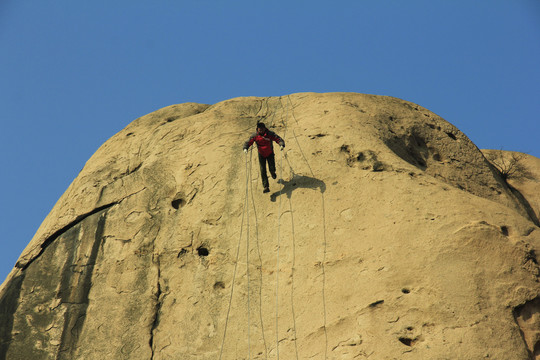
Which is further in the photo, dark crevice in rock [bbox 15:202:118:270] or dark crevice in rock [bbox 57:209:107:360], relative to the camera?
dark crevice in rock [bbox 15:202:118:270]

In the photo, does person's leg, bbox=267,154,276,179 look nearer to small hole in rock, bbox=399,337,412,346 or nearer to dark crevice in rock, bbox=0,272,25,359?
small hole in rock, bbox=399,337,412,346

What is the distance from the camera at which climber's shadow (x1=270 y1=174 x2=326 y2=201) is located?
1301 centimetres

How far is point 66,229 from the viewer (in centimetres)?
1427

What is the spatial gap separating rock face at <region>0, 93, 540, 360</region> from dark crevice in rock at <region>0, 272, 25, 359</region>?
4cm

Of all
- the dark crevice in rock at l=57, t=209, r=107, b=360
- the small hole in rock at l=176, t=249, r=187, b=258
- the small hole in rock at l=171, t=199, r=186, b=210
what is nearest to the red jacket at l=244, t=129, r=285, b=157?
the small hole in rock at l=171, t=199, r=186, b=210

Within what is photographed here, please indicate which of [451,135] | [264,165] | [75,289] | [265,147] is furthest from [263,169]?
[451,135]

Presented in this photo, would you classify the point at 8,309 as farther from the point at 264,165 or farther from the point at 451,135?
the point at 451,135

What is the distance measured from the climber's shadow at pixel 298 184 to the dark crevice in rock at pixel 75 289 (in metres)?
3.78

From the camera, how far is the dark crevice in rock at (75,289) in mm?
12391

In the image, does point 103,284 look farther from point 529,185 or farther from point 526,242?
point 529,185

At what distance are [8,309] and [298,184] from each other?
6.16 meters

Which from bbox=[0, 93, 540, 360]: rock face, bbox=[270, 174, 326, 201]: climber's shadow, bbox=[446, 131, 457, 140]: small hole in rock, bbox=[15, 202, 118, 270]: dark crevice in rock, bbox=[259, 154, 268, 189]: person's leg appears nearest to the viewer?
bbox=[0, 93, 540, 360]: rock face

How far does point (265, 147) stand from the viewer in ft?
43.2

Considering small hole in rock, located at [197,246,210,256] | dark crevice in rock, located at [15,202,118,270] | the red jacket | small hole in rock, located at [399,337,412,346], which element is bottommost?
small hole in rock, located at [399,337,412,346]
